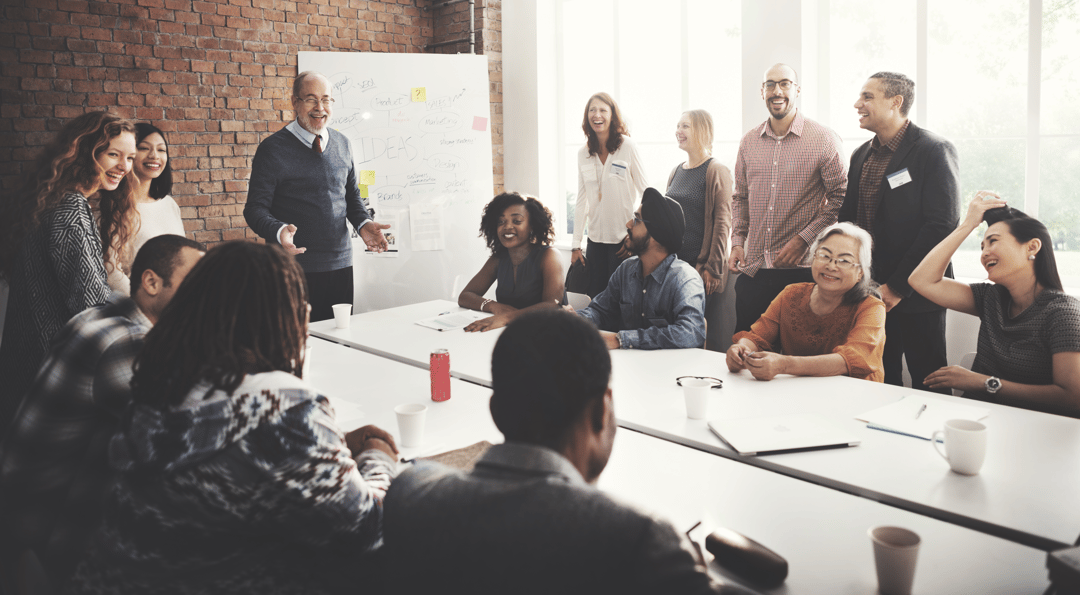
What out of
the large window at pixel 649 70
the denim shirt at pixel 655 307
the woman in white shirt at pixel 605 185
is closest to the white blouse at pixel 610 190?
the woman in white shirt at pixel 605 185

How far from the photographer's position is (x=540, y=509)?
781 mm

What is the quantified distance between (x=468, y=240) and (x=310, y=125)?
174cm

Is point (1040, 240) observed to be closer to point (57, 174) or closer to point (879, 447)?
point (879, 447)

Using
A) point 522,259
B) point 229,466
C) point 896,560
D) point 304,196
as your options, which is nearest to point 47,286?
point 229,466

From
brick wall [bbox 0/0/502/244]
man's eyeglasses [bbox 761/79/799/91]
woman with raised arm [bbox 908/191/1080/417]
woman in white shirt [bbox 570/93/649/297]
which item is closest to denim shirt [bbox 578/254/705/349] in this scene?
woman with raised arm [bbox 908/191/1080/417]

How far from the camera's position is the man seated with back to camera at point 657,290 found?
8.53ft

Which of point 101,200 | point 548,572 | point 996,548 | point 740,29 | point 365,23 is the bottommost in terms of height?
point 996,548

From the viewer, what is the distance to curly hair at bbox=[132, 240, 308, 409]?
107 cm

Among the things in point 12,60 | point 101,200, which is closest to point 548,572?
point 101,200

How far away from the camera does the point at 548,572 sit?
76 cm

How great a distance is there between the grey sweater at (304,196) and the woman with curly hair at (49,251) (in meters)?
1.38

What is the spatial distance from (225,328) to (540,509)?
0.61m

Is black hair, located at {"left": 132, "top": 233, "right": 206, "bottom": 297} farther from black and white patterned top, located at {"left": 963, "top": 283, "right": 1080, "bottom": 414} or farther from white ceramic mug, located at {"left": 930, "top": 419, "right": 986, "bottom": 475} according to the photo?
black and white patterned top, located at {"left": 963, "top": 283, "right": 1080, "bottom": 414}

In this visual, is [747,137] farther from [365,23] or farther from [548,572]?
[548,572]
